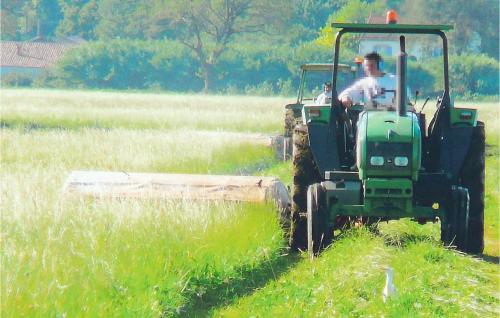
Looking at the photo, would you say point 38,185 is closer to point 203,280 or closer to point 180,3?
point 203,280

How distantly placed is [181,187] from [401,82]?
2.85 meters

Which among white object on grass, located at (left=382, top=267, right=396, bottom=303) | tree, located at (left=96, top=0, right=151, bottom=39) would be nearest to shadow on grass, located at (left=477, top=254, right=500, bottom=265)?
white object on grass, located at (left=382, top=267, right=396, bottom=303)

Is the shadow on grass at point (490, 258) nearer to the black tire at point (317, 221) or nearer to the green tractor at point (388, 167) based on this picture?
the green tractor at point (388, 167)

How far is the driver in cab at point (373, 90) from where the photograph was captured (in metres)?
10.6

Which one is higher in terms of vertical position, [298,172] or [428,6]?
[428,6]

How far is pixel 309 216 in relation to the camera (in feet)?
33.4

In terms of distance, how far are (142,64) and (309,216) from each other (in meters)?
82.6

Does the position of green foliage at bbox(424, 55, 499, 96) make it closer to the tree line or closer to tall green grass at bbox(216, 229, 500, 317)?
the tree line

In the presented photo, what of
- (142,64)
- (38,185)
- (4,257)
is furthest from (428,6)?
(4,257)

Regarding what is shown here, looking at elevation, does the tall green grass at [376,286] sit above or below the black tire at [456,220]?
below

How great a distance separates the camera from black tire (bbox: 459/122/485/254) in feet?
35.1

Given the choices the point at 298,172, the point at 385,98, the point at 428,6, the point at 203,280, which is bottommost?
the point at 203,280

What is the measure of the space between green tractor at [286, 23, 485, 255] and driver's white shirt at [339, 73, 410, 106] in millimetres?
214

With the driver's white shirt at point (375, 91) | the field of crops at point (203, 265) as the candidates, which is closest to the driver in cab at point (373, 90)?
the driver's white shirt at point (375, 91)
